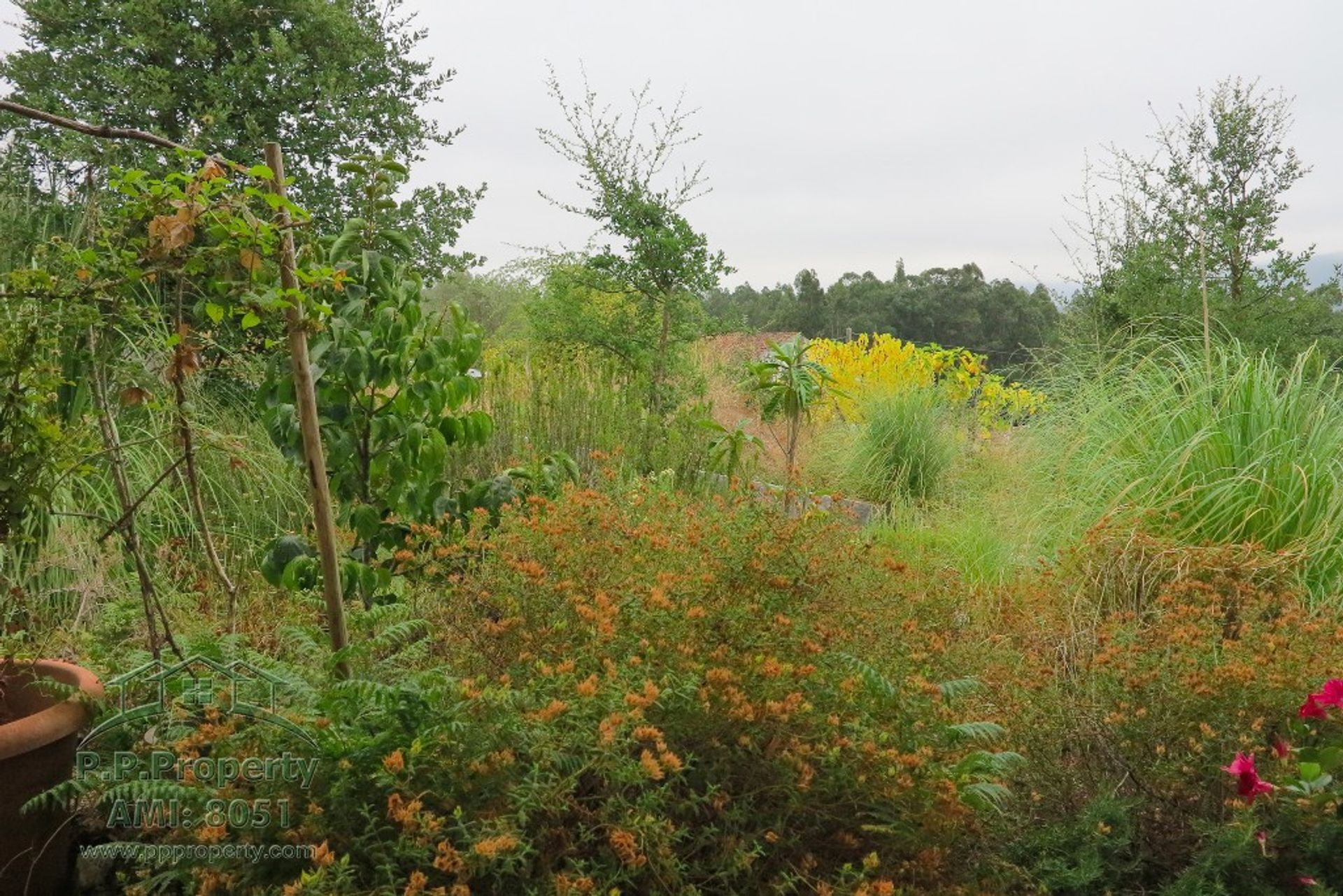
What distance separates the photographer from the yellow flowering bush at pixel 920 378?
739 centimetres

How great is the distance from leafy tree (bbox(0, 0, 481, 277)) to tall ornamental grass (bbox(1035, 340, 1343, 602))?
4090 mm

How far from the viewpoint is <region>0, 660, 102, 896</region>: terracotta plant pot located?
187 centimetres

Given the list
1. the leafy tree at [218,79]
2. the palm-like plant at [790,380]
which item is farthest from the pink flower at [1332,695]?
the leafy tree at [218,79]

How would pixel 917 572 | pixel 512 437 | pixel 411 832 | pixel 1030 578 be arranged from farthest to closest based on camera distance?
pixel 512 437 → pixel 1030 578 → pixel 917 572 → pixel 411 832

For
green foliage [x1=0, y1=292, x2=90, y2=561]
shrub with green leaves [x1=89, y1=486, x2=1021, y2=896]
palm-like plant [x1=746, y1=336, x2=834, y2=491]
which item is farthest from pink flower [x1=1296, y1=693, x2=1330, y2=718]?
palm-like plant [x1=746, y1=336, x2=834, y2=491]

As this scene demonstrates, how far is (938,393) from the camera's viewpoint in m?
7.13

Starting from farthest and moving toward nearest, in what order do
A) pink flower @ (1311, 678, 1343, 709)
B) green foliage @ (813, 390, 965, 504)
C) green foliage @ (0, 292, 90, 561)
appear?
green foliage @ (813, 390, 965, 504) → green foliage @ (0, 292, 90, 561) → pink flower @ (1311, 678, 1343, 709)

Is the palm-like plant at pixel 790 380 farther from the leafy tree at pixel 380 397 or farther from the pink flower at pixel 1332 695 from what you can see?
the pink flower at pixel 1332 695

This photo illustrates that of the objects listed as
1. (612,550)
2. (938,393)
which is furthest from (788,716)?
(938,393)

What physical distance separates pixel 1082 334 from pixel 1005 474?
1.86 meters

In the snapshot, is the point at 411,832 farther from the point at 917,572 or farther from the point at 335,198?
the point at 335,198

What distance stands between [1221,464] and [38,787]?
3.69 m

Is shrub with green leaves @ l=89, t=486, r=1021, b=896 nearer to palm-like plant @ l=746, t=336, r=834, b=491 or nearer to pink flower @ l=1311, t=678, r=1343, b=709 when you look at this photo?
pink flower @ l=1311, t=678, r=1343, b=709

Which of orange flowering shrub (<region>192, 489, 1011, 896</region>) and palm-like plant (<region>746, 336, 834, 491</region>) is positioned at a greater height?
palm-like plant (<region>746, 336, 834, 491</region>)
